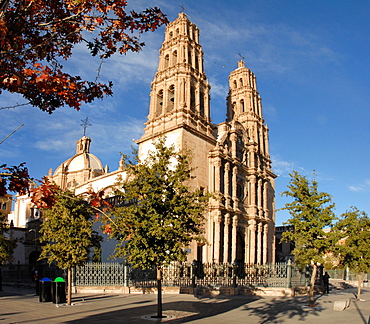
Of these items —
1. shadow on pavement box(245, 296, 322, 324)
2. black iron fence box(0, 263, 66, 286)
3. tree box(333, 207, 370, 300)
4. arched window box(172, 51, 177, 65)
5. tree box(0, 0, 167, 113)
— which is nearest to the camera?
tree box(0, 0, 167, 113)

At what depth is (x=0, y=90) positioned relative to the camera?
577 centimetres

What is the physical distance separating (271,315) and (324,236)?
225 inches

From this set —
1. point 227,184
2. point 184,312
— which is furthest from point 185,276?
point 227,184

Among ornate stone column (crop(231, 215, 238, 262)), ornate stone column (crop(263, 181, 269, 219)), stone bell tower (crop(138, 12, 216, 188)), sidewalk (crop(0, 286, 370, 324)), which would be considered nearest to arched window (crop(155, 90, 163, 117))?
stone bell tower (crop(138, 12, 216, 188))

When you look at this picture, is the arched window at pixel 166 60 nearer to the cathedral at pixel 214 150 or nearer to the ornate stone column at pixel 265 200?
the cathedral at pixel 214 150

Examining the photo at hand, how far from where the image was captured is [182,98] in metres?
31.0

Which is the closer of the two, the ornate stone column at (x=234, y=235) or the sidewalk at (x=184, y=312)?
the sidewalk at (x=184, y=312)

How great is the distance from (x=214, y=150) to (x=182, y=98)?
16.5ft

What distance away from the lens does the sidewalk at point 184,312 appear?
37.5ft

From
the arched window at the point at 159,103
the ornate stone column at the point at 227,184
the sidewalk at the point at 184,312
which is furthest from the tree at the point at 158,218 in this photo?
the arched window at the point at 159,103

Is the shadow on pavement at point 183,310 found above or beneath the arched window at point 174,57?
beneath

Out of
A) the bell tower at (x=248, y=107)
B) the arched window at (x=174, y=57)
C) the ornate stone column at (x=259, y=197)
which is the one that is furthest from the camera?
the bell tower at (x=248, y=107)

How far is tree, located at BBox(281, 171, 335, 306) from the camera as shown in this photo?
1611 centimetres

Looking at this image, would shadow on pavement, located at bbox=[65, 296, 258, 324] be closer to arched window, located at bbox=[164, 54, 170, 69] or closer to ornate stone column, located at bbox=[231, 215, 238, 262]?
ornate stone column, located at bbox=[231, 215, 238, 262]
